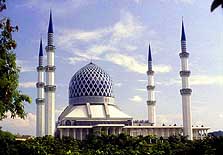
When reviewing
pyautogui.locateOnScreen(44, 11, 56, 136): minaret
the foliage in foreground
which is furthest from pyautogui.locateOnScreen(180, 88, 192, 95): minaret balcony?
pyautogui.locateOnScreen(44, 11, 56, 136): minaret

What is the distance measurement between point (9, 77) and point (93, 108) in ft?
179

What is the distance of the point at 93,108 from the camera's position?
66750mm

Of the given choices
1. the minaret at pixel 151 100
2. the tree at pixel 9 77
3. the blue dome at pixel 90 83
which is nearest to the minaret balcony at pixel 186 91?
the minaret at pixel 151 100

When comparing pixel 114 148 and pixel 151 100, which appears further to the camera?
pixel 151 100

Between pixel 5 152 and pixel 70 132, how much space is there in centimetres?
3593

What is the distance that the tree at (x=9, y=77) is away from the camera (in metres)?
12.1

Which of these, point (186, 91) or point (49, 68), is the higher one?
point (49, 68)

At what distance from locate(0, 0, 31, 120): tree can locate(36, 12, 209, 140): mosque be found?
43660mm

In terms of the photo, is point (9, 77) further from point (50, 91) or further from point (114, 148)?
point (50, 91)

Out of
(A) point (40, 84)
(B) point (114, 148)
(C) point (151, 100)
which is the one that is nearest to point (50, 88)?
(A) point (40, 84)

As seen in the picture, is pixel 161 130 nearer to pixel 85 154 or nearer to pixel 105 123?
pixel 105 123

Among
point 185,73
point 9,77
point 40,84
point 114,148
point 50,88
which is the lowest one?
point 114,148

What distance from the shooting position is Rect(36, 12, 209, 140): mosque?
57781 mm

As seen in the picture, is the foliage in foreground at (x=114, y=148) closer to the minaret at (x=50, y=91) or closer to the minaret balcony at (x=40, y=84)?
the minaret at (x=50, y=91)
